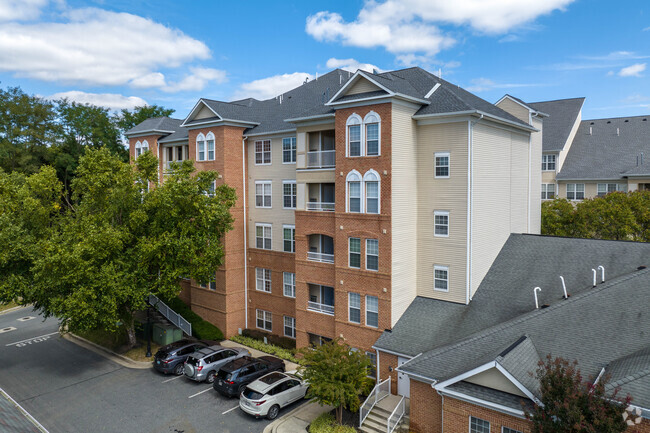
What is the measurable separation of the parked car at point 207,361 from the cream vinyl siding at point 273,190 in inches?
292

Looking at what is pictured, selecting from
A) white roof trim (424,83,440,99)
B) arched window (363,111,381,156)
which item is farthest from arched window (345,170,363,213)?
white roof trim (424,83,440,99)

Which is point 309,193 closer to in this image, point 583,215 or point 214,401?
point 214,401

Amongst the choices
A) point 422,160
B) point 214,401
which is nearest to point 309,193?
point 422,160

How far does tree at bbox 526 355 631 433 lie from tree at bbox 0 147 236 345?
1871cm

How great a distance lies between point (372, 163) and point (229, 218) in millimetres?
9999

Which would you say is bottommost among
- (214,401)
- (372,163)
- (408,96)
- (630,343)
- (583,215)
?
(214,401)

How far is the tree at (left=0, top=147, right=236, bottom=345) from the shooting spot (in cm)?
2323

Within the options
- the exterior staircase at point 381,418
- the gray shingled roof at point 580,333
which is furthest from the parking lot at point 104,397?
the gray shingled roof at point 580,333

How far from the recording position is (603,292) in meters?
17.5

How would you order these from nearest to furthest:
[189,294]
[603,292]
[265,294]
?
[603,292], [265,294], [189,294]

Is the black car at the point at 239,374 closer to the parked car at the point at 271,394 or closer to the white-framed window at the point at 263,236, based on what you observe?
the parked car at the point at 271,394

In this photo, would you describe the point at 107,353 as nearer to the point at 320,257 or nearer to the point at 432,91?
the point at 320,257

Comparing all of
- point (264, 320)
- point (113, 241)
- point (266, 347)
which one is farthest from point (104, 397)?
point (264, 320)

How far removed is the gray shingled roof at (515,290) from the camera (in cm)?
2033
